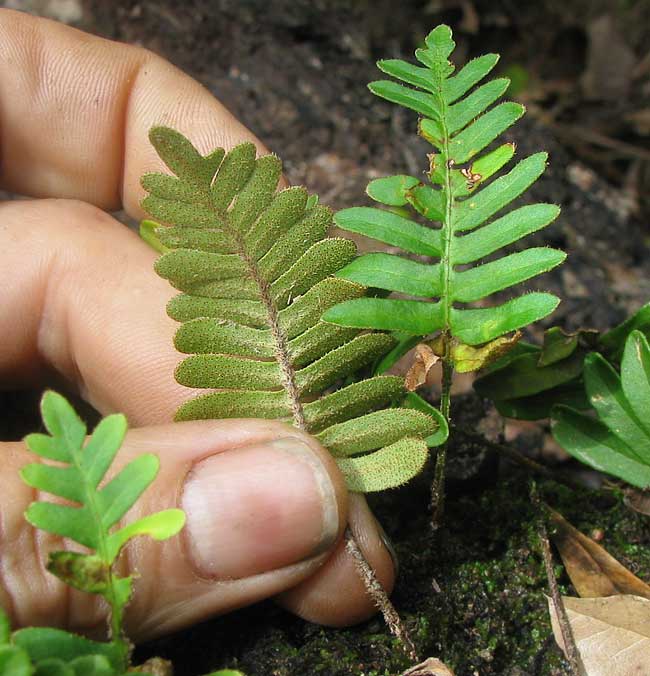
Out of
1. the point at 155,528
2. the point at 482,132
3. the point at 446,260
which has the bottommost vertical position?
the point at 155,528

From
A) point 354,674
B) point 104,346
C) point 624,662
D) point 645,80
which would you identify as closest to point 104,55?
point 104,346

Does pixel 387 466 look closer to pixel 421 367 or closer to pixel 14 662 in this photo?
pixel 421 367

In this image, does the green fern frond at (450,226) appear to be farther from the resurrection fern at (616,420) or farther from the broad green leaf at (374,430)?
the resurrection fern at (616,420)

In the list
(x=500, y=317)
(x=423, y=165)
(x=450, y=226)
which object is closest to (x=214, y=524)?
(x=500, y=317)

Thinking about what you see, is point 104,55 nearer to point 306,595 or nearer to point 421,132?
point 421,132

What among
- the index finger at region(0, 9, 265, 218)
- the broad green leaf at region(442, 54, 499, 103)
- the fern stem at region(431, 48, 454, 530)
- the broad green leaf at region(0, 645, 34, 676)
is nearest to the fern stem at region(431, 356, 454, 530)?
the fern stem at region(431, 48, 454, 530)

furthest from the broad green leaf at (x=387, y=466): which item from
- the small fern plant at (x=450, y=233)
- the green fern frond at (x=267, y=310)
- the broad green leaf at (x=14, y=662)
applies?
the broad green leaf at (x=14, y=662)
